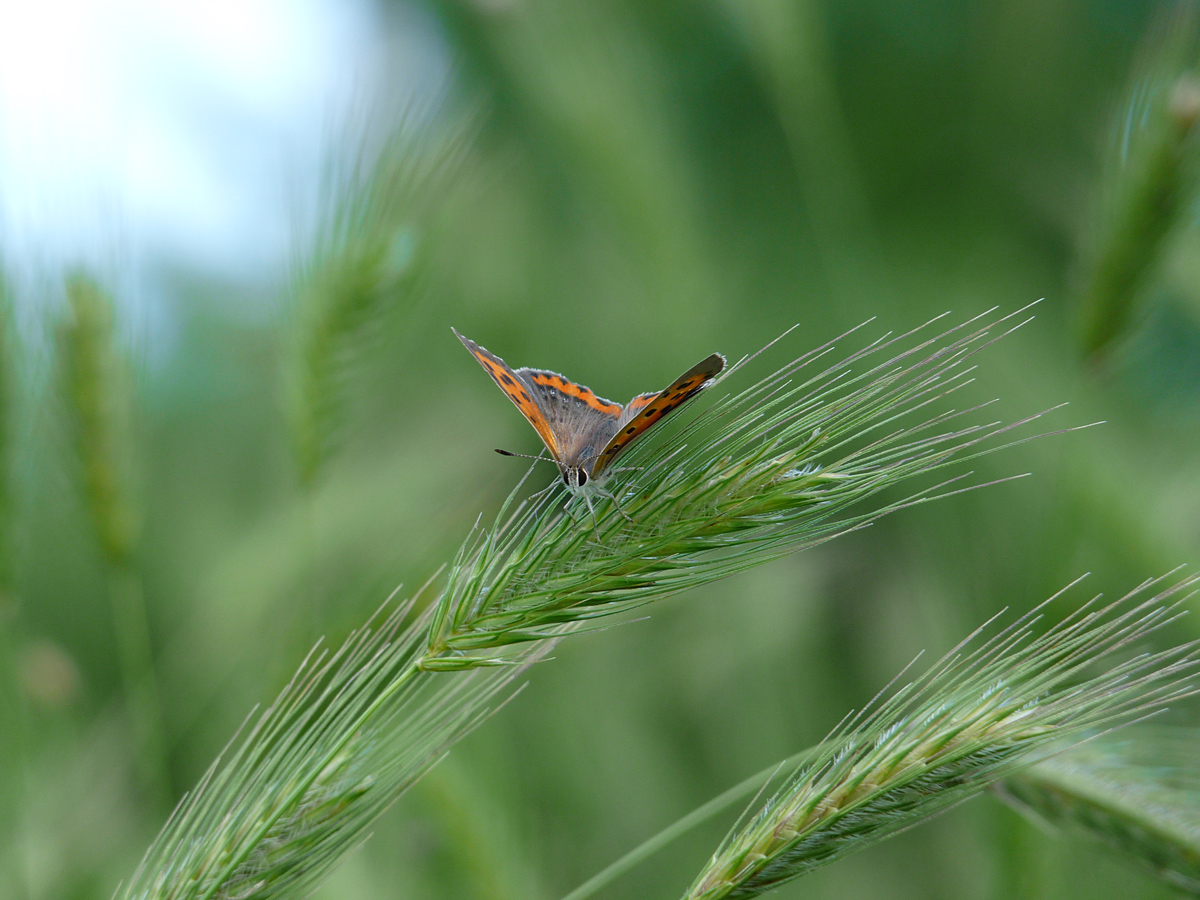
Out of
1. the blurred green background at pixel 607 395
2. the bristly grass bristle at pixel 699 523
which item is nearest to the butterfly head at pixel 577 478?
the bristly grass bristle at pixel 699 523

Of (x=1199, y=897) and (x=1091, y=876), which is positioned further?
(x=1091, y=876)

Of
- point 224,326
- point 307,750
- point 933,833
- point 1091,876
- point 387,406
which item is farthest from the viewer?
point 224,326

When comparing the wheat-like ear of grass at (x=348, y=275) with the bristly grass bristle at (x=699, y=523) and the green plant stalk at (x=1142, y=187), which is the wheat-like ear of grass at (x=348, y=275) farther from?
the green plant stalk at (x=1142, y=187)

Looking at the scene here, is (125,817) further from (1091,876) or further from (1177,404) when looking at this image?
(1177,404)

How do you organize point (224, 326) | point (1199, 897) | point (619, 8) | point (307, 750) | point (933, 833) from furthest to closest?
point (224, 326), point (619, 8), point (933, 833), point (1199, 897), point (307, 750)

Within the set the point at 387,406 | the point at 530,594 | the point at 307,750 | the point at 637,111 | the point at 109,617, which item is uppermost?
the point at 637,111

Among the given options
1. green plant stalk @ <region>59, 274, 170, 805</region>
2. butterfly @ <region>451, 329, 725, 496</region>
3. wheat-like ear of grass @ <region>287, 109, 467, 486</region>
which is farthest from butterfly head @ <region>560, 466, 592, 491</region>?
green plant stalk @ <region>59, 274, 170, 805</region>

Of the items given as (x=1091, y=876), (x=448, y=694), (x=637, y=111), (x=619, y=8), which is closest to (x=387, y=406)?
(x=637, y=111)
